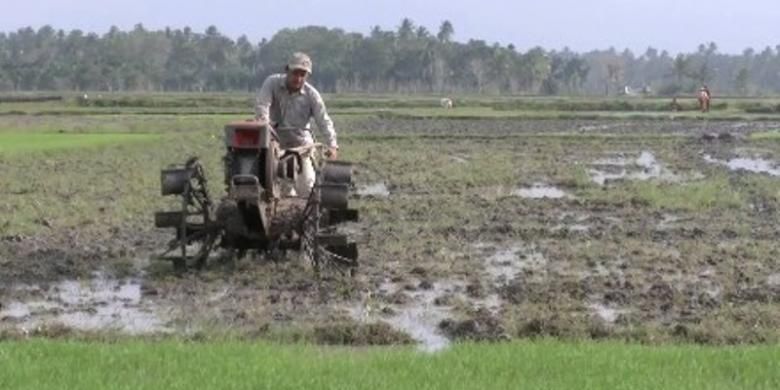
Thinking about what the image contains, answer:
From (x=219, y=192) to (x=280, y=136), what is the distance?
743 centimetres

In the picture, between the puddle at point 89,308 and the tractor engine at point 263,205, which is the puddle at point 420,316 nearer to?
the tractor engine at point 263,205

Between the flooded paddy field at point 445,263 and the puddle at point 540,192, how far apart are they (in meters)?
0.08

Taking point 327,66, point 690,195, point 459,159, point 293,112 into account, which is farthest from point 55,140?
point 327,66

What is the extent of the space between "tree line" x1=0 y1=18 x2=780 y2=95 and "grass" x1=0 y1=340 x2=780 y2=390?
9804 cm

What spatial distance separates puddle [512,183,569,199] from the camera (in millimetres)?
19062

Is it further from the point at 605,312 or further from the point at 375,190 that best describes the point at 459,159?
the point at 605,312

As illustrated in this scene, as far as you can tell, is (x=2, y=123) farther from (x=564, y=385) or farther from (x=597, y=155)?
(x=564, y=385)

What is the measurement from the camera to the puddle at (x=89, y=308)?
8734 millimetres

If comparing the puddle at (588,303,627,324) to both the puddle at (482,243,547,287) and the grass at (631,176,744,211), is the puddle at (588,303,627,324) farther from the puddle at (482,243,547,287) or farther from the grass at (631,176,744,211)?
the grass at (631,176,744,211)

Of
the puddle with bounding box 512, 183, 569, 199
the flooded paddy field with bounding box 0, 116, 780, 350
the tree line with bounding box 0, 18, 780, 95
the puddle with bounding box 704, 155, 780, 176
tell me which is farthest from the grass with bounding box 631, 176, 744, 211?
the tree line with bounding box 0, 18, 780, 95

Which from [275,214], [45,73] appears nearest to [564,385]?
[275,214]

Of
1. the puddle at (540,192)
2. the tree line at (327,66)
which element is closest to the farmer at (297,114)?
the puddle at (540,192)

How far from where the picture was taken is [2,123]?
134ft

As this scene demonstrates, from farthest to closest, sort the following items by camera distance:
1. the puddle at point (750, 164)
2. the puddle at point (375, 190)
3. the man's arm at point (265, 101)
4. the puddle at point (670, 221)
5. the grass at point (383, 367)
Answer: the puddle at point (750, 164), the puddle at point (375, 190), the puddle at point (670, 221), the man's arm at point (265, 101), the grass at point (383, 367)
